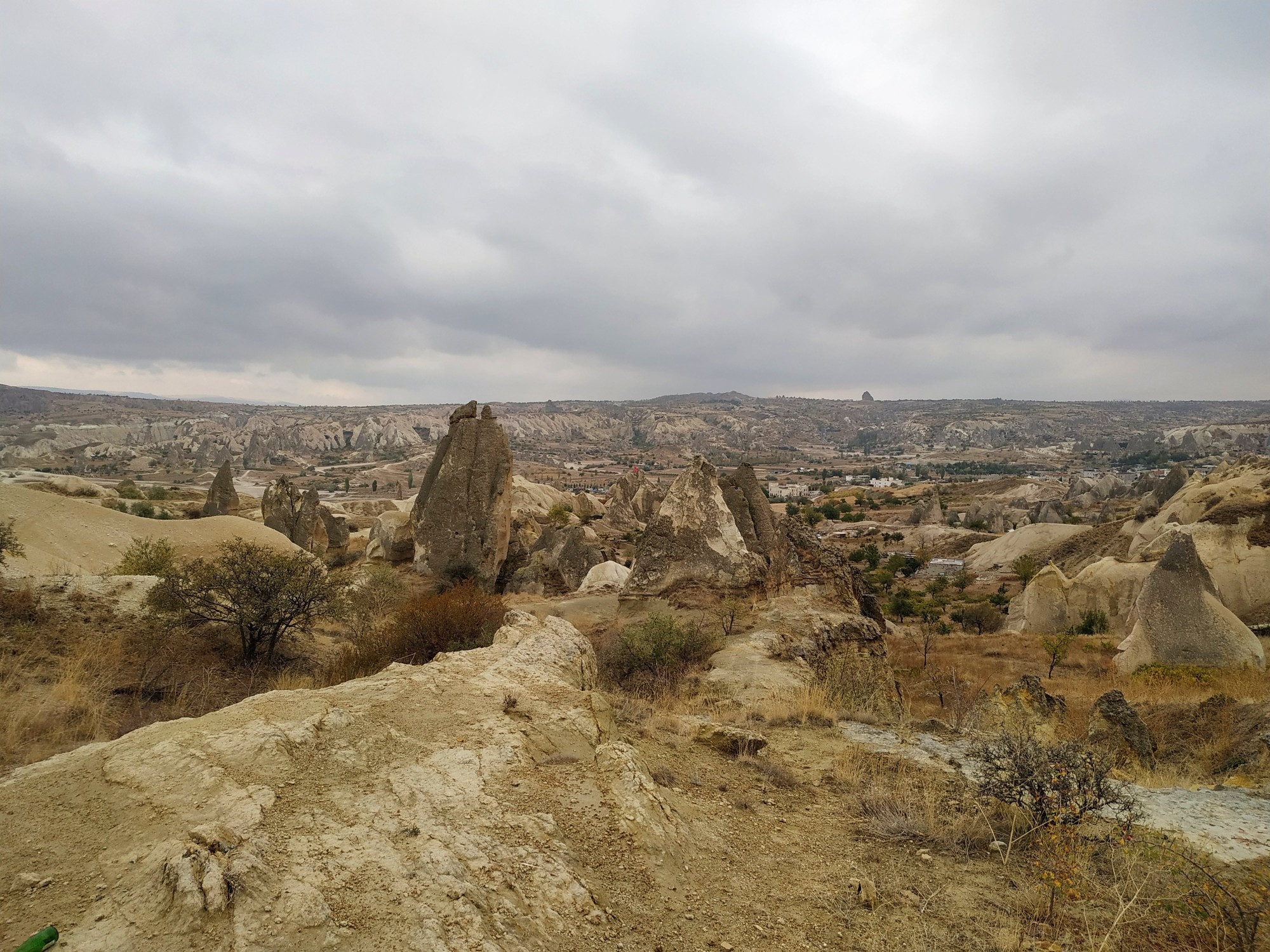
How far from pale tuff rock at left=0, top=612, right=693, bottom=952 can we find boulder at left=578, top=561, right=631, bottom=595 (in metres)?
16.5

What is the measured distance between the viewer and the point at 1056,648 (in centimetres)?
1600

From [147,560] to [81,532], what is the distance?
5.20 metres

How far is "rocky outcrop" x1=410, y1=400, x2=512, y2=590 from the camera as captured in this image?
21250mm

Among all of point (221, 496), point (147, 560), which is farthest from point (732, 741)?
point (221, 496)

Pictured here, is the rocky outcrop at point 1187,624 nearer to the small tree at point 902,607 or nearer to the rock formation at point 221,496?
the small tree at point 902,607

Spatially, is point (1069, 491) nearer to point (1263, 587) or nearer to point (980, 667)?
point (1263, 587)

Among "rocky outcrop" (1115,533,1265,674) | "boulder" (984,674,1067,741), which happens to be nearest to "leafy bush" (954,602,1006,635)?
"rocky outcrop" (1115,533,1265,674)

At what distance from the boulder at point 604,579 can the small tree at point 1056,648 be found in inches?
500

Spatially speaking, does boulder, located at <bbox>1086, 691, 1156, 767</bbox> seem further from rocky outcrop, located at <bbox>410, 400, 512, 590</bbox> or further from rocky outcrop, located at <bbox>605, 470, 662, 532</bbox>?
rocky outcrop, located at <bbox>605, 470, 662, 532</bbox>

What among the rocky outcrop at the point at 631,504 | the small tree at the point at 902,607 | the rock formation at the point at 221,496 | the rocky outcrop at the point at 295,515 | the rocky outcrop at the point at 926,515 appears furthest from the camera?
the rocky outcrop at the point at 926,515

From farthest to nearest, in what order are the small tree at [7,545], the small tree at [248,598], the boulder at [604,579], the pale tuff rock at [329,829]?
the boulder at [604,579] → the small tree at [7,545] → the small tree at [248,598] → the pale tuff rock at [329,829]

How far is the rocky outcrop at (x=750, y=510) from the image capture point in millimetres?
16891

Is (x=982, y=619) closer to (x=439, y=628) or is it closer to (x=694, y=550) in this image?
(x=694, y=550)

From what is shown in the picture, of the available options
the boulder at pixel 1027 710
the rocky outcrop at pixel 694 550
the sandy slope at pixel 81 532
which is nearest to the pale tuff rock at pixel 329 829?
the boulder at pixel 1027 710
